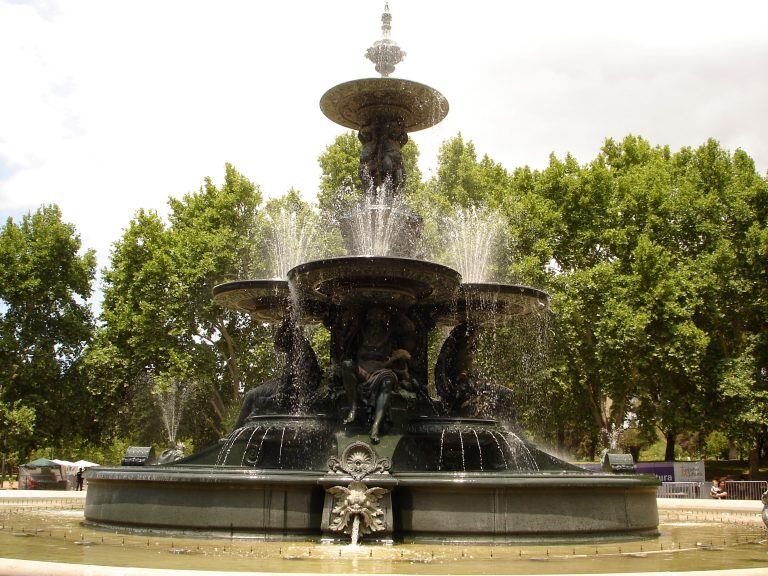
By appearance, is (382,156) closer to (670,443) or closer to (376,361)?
(376,361)

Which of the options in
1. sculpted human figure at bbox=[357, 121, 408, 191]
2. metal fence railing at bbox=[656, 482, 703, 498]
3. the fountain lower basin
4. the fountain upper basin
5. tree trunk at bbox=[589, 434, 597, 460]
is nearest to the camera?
the fountain lower basin

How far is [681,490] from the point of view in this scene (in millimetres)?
21359

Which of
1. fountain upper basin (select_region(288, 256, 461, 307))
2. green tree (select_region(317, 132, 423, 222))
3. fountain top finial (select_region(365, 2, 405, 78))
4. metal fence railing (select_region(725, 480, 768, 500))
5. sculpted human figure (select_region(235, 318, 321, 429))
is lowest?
metal fence railing (select_region(725, 480, 768, 500))

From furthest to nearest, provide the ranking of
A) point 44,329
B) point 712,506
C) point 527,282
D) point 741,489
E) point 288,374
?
point 44,329
point 527,282
point 741,489
point 712,506
point 288,374

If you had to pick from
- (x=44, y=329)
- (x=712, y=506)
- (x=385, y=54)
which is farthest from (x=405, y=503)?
(x=44, y=329)

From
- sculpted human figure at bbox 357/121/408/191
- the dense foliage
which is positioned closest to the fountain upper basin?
sculpted human figure at bbox 357/121/408/191

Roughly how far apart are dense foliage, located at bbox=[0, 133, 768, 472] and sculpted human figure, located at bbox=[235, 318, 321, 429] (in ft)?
43.2

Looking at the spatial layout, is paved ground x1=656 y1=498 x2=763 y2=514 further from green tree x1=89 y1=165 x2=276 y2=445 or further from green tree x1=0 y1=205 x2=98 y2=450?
green tree x1=0 y1=205 x2=98 y2=450

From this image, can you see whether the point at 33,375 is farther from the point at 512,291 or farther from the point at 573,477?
the point at 573,477

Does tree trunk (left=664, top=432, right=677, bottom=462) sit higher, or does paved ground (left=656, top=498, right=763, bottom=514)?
tree trunk (left=664, top=432, right=677, bottom=462)

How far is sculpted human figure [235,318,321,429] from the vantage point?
40.4 ft

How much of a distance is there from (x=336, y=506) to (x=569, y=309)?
19635mm

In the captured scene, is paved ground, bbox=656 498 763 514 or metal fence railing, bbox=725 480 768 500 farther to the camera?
metal fence railing, bbox=725 480 768 500

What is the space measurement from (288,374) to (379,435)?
2886 mm
